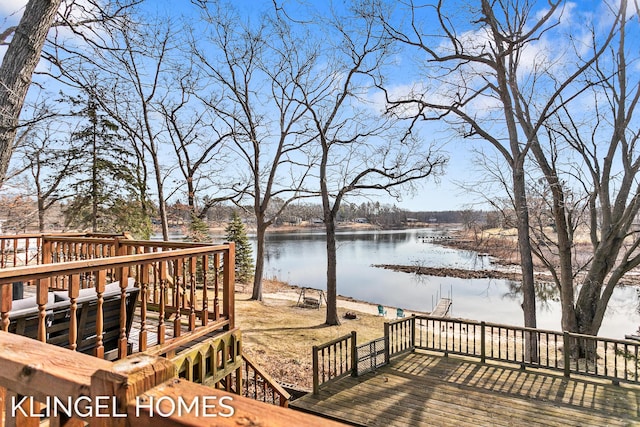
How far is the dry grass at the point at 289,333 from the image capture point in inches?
317

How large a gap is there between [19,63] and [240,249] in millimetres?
21794

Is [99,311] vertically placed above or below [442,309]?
above

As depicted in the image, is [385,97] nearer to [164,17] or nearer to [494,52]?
[494,52]

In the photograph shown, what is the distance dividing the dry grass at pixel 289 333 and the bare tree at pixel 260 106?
222 centimetres

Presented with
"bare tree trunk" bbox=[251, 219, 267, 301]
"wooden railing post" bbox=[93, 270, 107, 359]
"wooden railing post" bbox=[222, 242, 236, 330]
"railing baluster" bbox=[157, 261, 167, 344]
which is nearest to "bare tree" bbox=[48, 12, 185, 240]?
"bare tree trunk" bbox=[251, 219, 267, 301]

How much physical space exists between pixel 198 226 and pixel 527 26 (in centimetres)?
1454

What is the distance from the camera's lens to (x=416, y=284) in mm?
24266

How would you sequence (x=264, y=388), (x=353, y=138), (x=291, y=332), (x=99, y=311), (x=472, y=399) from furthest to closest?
1. (x=353, y=138)
2. (x=291, y=332)
3. (x=264, y=388)
4. (x=472, y=399)
5. (x=99, y=311)

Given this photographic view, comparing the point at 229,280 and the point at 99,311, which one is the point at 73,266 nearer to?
the point at 99,311

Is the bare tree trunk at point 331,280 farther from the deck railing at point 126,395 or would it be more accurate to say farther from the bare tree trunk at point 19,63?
the deck railing at point 126,395

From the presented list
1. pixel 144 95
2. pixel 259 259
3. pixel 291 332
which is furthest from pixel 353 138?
pixel 144 95

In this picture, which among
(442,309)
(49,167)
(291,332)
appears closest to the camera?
(291,332)

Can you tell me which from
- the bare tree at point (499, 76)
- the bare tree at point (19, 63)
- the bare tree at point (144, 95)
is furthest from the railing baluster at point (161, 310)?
the bare tree at point (144, 95)

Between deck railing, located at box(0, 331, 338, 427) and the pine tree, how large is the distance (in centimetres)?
2408
